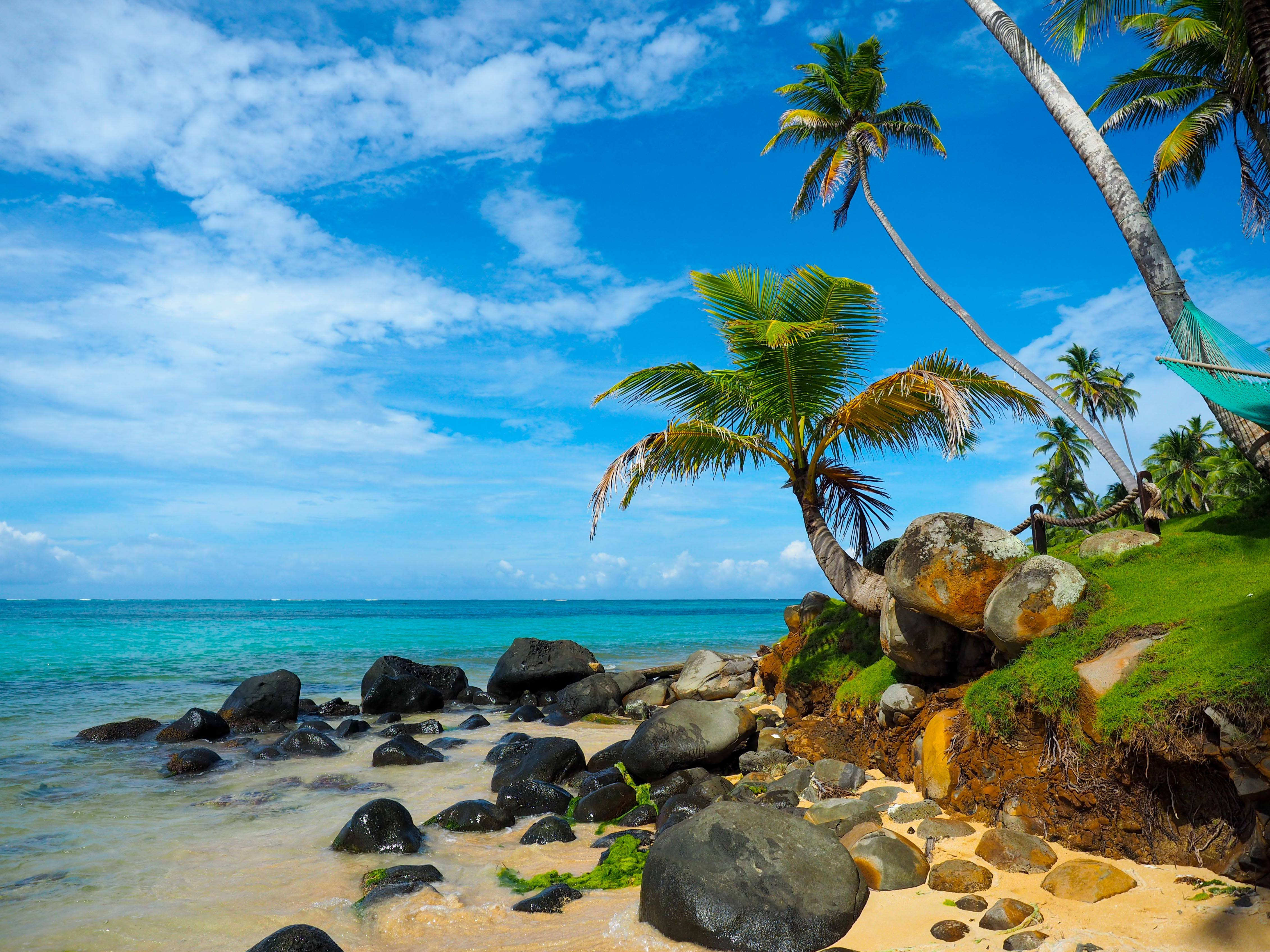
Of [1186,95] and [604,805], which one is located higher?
[1186,95]

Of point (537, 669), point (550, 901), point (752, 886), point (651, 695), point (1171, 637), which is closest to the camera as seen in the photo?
point (752, 886)

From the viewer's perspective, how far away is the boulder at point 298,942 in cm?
451

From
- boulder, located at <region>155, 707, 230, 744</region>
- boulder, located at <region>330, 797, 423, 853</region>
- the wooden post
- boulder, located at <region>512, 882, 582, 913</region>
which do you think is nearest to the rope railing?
the wooden post

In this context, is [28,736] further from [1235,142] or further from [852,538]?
[1235,142]

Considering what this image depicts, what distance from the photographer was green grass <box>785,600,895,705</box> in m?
9.40

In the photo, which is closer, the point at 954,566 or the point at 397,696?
the point at 954,566

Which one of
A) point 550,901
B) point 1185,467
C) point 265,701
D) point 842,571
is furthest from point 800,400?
point 1185,467

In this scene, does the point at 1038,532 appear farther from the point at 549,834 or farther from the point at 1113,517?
the point at 549,834

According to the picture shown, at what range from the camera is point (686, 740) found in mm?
8898

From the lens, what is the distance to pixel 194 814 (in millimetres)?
8461

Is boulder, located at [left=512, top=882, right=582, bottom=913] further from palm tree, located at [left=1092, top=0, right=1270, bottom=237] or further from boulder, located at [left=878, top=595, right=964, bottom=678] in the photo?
palm tree, located at [left=1092, top=0, right=1270, bottom=237]

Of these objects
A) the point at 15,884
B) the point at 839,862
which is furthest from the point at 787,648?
the point at 15,884

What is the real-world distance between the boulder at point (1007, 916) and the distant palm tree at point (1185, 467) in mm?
44765

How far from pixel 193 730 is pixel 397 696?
428 centimetres
